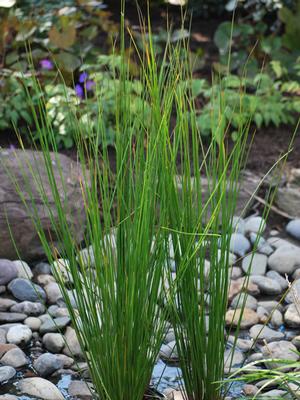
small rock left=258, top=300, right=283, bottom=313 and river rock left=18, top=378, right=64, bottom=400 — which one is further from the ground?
river rock left=18, top=378, right=64, bottom=400

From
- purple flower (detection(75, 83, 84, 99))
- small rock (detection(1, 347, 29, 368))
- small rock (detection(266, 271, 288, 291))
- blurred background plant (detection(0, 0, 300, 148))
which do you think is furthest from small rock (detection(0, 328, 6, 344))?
purple flower (detection(75, 83, 84, 99))

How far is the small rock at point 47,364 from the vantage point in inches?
112

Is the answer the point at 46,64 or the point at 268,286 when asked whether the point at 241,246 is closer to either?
the point at 268,286

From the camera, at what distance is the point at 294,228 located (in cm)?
402

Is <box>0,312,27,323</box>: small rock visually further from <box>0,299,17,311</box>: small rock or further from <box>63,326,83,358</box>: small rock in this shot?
<box>63,326,83,358</box>: small rock

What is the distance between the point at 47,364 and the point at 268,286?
1168mm

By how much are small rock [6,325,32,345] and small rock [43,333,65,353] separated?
0.08 metres

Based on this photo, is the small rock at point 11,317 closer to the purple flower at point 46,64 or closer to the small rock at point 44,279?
the small rock at point 44,279

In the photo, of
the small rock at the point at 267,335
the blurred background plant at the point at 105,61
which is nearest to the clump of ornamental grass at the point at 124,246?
the small rock at the point at 267,335

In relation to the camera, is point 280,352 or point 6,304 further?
point 6,304

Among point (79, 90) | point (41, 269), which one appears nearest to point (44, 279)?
point (41, 269)

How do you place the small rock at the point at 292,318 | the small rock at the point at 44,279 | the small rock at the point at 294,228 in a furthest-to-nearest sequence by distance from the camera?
the small rock at the point at 294,228 → the small rock at the point at 44,279 → the small rock at the point at 292,318

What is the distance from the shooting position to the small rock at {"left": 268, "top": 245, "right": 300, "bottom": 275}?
3.70m

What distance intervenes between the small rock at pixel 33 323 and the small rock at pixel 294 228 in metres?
1.48
